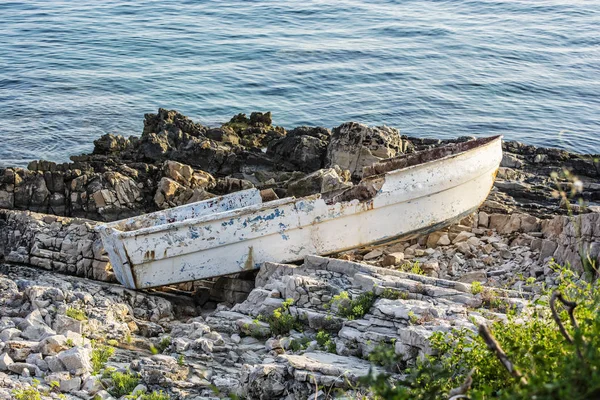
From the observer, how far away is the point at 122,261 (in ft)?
32.3

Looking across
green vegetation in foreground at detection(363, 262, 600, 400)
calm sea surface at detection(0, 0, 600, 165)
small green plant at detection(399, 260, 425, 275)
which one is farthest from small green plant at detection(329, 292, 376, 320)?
calm sea surface at detection(0, 0, 600, 165)

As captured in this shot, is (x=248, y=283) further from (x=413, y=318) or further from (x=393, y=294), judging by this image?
(x=413, y=318)

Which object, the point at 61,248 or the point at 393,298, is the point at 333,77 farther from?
the point at 393,298

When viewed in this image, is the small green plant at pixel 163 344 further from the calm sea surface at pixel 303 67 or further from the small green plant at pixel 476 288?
the calm sea surface at pixel 303 67

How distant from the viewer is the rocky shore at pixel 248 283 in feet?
22.5

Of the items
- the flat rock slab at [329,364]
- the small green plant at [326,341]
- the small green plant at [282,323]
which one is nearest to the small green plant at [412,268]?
the small green plant at [282,323]

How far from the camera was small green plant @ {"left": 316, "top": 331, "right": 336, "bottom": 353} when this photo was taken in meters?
7.32

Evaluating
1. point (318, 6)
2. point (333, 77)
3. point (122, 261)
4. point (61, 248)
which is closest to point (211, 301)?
point (122, 261)

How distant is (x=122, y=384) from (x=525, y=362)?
11.6 ft

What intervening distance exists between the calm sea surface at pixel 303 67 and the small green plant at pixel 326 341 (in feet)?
37.9

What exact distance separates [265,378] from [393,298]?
2.06m

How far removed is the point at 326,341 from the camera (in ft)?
24.5

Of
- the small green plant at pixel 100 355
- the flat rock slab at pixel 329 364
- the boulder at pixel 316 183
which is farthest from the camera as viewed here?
the boulder at pixel 316 183

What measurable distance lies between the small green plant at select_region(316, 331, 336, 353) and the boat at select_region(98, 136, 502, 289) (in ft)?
8.47
